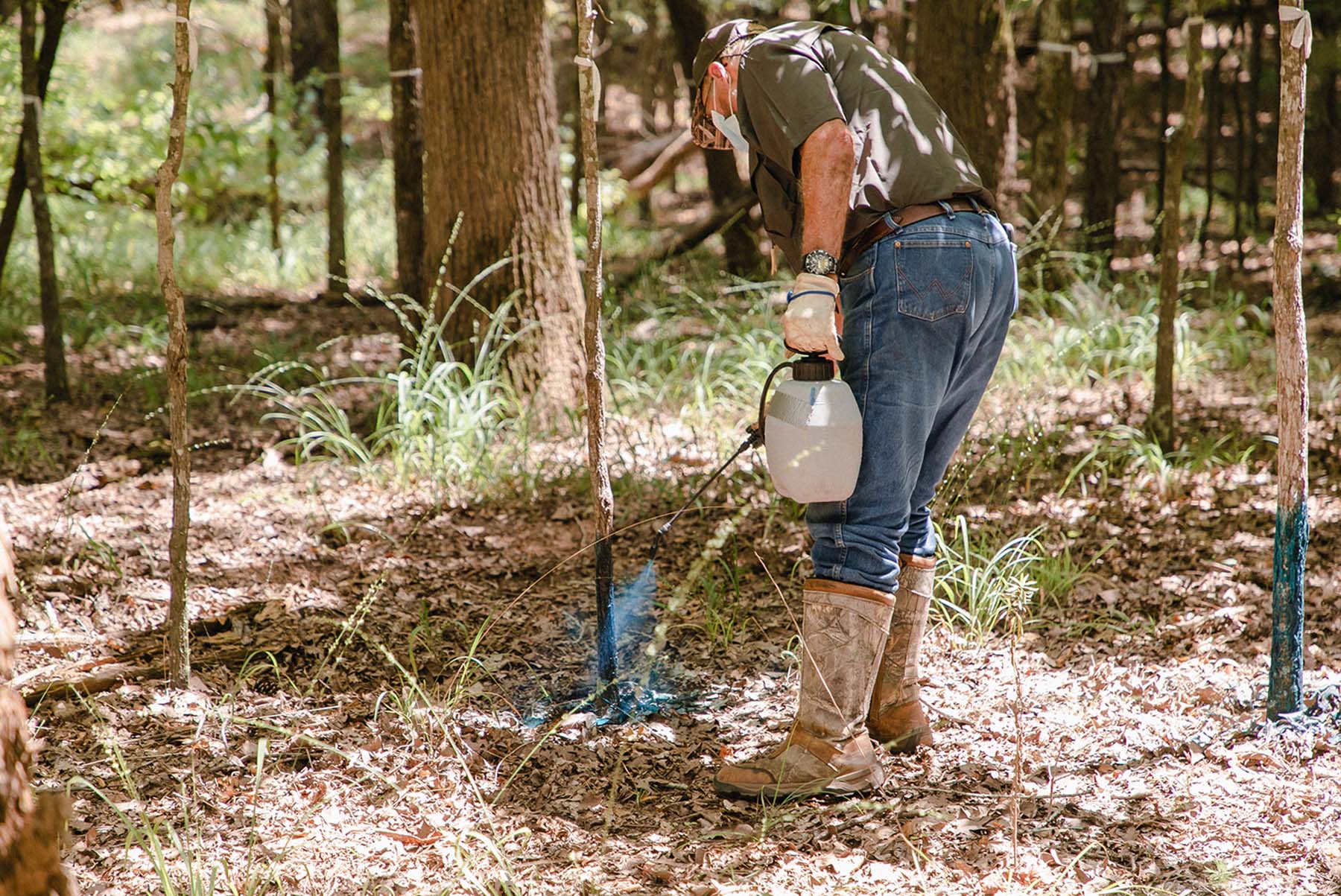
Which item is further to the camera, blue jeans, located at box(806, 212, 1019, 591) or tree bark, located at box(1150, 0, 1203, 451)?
tree bark, located at box(1150, 0, 1203, 451)

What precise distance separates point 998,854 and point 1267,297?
6.87 m

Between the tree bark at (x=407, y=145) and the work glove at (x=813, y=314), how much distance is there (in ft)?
16.0

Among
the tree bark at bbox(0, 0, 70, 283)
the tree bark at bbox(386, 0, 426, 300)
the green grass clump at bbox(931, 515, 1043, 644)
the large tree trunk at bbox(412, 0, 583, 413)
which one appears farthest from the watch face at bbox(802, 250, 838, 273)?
the tree bark at bbox(386, 0, 426, 300)

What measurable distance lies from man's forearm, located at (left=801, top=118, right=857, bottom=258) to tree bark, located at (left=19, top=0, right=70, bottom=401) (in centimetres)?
445

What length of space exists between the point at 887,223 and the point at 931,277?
0.57 ft

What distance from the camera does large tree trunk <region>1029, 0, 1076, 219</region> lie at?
8156mm

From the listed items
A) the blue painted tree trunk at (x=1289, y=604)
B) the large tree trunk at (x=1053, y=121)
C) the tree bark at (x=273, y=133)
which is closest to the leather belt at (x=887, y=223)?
the blue painted tree trunk at (x=1289, y=604)

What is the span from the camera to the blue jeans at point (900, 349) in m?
2.67

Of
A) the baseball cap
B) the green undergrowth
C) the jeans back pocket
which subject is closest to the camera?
the jeans back pocket

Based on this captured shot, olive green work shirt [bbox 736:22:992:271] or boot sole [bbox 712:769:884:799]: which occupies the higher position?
olive green work shirt [bbox 736:22:992:271]

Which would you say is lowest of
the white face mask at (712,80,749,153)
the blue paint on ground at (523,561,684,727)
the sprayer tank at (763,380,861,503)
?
the blue paint on ground at (523,561,684,727)

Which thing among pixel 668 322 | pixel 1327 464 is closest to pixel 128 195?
pixel 668 322

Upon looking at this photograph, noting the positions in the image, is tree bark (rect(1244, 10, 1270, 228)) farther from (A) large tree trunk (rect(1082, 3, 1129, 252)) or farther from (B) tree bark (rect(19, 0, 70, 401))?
(B) tree bark (rect(19, 0, 70, 401))

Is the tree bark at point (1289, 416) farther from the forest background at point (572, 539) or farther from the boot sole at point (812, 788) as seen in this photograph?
the boot sole at point (812, 788)
